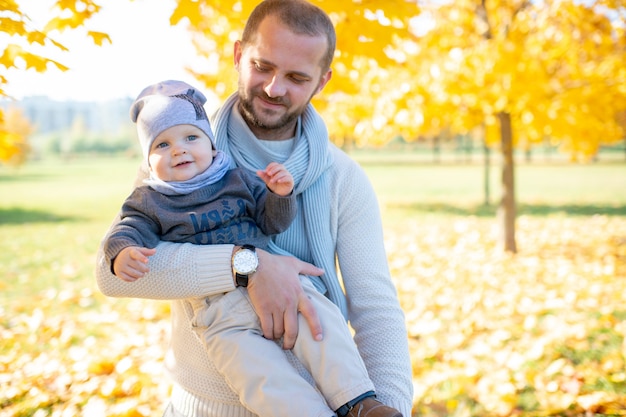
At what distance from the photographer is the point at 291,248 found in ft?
6.72

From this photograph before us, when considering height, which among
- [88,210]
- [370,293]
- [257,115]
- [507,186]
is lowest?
[88,210]

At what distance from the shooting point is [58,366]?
3.85 metres

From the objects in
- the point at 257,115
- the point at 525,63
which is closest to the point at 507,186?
the point at 525,63

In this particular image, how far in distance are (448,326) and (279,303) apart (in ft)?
11.0

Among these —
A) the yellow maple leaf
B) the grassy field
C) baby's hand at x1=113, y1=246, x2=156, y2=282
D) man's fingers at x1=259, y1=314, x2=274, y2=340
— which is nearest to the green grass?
the grassy field

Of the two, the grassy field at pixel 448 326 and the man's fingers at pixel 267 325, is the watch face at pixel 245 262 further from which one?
the grassy field at pixel 448 326

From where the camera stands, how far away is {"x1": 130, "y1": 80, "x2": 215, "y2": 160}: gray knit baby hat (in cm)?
181

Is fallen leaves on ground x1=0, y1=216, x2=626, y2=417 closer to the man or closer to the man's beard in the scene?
the man

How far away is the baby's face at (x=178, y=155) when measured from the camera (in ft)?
5.90

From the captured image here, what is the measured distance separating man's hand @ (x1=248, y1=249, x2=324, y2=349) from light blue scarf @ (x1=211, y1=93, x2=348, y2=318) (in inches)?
9.3

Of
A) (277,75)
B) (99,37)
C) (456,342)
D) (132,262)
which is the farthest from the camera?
(456,342)

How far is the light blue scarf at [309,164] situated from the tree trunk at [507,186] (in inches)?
228

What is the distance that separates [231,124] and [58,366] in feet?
8.92

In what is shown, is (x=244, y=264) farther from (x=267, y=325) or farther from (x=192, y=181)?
(x=192, y=181)
